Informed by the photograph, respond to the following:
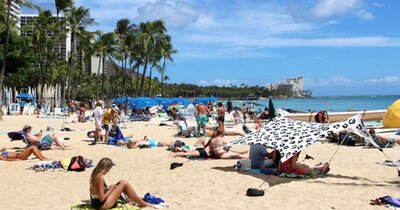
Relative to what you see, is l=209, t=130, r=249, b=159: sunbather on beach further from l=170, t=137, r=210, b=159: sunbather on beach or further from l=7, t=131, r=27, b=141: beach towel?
l=7, t=131, r=27, b=141: beach towel

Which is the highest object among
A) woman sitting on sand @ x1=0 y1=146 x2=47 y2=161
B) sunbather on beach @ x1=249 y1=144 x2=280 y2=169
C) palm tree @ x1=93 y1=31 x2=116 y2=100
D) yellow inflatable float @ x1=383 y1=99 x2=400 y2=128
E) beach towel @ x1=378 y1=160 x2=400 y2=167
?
palm tree @ x1=93 y1=31 x2=116 y2=100

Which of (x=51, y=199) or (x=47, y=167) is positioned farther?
(x=47, y=167)

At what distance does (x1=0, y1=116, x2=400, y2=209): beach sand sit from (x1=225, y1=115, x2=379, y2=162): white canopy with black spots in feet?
2.21

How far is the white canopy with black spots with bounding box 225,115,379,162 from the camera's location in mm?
A: 8375

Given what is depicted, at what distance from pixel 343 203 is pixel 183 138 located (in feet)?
35.9

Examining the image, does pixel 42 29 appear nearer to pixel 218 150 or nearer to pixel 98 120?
pixel 98 120

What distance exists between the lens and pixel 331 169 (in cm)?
1009

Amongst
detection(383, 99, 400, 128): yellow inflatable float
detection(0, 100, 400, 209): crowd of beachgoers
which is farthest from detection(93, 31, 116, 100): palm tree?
detection(383, 99, 400, 128): yellow inflatable float

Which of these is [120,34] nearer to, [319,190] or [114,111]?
[114,111]

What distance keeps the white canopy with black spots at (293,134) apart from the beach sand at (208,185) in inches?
26.5

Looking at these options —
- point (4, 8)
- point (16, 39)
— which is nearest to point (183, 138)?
point (4, 8)

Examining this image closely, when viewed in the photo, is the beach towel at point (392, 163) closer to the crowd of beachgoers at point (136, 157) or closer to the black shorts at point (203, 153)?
Result: the crowd of beachgoers at point (136, 157)

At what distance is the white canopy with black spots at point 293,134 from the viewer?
8375mm

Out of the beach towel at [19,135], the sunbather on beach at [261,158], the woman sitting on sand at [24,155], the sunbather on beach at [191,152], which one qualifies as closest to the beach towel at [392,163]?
the sunbather on beach at [261,158]
